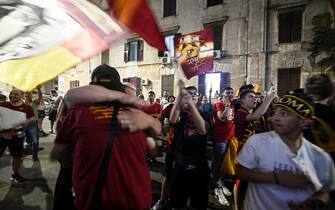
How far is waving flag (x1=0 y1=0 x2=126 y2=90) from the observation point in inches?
60.6

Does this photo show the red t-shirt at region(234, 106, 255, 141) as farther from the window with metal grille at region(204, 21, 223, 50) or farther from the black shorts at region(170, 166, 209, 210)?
the window with metal grille at region(204, 21, 223, 50)

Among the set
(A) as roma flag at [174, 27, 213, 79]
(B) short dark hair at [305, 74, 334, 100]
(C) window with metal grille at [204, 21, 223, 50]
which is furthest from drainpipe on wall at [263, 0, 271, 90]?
(B) short dark hair at [305, 74, 334, 100]

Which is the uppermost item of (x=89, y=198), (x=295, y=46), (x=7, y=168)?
(x=295, y=46)

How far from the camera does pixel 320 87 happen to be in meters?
3.67

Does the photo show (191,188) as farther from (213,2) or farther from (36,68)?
(213,2)

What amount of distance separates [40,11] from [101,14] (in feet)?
1.24

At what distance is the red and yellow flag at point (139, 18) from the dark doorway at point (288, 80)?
1705 centimetres

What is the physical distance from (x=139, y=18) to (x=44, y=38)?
606mm

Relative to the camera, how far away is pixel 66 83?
28.8m

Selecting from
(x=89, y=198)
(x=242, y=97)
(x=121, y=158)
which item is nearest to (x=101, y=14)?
(x=121, y=158)

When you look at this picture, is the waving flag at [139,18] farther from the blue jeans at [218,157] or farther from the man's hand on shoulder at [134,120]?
the blue jeans at [218,157]

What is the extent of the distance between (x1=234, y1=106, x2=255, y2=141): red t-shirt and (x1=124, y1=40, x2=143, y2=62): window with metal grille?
19844mm

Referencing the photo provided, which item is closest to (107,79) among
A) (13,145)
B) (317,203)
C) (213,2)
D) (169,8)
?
(317,203)

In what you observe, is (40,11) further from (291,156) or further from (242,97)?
(242,97)
